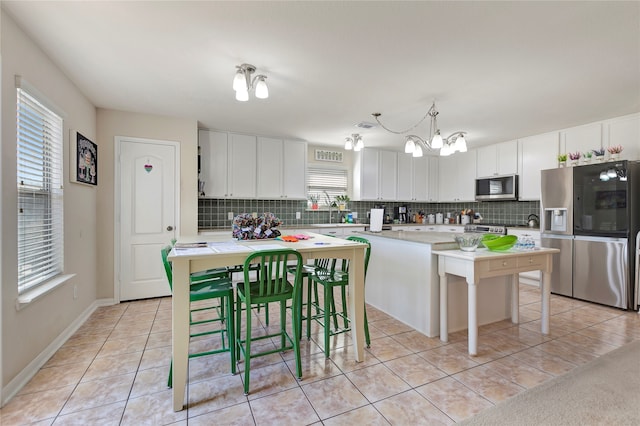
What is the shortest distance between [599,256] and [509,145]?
216 centimetres

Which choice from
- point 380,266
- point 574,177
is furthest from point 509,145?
point 380,266

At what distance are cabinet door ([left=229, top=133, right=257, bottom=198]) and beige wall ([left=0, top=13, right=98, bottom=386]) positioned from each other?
68.1 inches

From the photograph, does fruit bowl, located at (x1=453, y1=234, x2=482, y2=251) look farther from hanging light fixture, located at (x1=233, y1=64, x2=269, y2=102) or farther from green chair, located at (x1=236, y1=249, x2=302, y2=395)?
hanging light fixture, located at (x1=233, y1=64, x2=269, y2=102)

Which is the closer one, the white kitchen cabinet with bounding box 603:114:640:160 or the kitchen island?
the kitchen island

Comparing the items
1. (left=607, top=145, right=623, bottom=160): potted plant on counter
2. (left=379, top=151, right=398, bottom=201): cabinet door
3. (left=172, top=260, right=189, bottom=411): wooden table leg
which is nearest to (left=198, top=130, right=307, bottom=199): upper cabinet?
(left=379, top=151, right=398, bottom=201): cabinet door

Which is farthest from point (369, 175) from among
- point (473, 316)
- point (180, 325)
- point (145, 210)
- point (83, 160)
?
point (180, 325)

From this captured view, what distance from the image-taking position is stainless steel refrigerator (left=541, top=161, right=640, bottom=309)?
3354 mm

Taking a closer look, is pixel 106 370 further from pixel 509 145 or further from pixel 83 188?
pixel 509 145

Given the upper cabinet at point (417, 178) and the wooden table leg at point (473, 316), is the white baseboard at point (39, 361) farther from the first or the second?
the upper cabinet at point (417, 178)

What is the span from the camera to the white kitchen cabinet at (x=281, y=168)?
4730 mm

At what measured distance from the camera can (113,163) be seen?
11.5ft

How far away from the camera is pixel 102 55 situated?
2301 mm

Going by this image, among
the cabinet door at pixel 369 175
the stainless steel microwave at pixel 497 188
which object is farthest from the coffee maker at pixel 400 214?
the stainless steel microwave at pixel 497 188

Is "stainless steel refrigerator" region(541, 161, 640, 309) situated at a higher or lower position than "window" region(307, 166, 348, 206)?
lower
